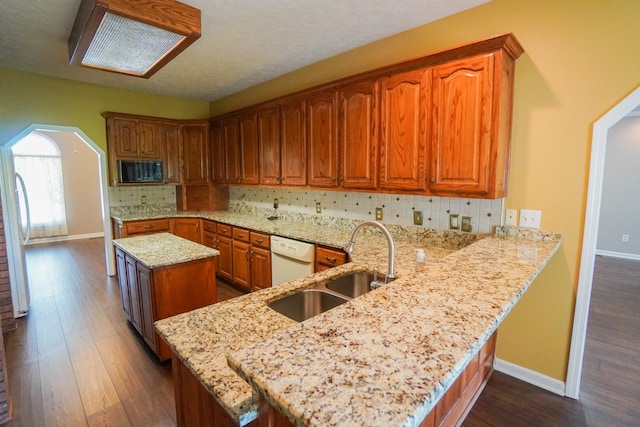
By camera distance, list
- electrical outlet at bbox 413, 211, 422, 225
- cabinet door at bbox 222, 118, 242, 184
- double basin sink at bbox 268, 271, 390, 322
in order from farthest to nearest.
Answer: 1. cabinet door at bbox 222, 118, 242, 184
2. electrical outlet at bbox 413, 211, 422, 225
3. double basin sink at bbox 268, 271, 390, 322

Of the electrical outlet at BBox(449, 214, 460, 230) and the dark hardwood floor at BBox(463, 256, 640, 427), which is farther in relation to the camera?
the electrical outlet at BBox(449, 214, 460, 230)

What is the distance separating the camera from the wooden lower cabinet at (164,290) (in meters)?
2.39

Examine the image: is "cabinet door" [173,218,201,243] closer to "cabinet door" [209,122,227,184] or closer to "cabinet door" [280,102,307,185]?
"cabinet door" [209,122,227,184]

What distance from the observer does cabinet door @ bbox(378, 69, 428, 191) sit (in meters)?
2.33

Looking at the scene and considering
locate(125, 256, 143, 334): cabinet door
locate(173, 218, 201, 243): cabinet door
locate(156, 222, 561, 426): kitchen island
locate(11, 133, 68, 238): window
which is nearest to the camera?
locate(156, 222, 561, 426): kitchen island

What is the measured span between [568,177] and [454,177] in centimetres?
71

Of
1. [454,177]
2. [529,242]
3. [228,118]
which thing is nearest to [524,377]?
[529,242]

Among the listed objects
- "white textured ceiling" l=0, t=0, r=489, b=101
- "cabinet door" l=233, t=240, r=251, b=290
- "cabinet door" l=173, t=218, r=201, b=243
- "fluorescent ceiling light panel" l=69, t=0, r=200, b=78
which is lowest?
"cabinet door" l=233, t=240, r=251, b=290

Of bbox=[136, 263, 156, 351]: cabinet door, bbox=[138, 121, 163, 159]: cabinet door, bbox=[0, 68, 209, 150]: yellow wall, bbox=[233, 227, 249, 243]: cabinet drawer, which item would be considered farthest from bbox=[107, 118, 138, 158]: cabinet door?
bbox=[136, 263, 156, 351]: cabinet door

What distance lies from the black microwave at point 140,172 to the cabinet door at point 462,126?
4.04m

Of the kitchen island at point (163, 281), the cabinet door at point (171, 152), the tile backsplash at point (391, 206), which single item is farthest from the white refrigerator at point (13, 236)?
the tile backsplash at point (391, 206)

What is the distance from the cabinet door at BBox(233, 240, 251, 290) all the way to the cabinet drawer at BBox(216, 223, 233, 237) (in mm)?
160

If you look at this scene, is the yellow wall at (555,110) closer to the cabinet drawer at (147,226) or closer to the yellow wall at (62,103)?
the cabinet drawer at (147,226)

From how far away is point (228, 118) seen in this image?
14.5 feet
